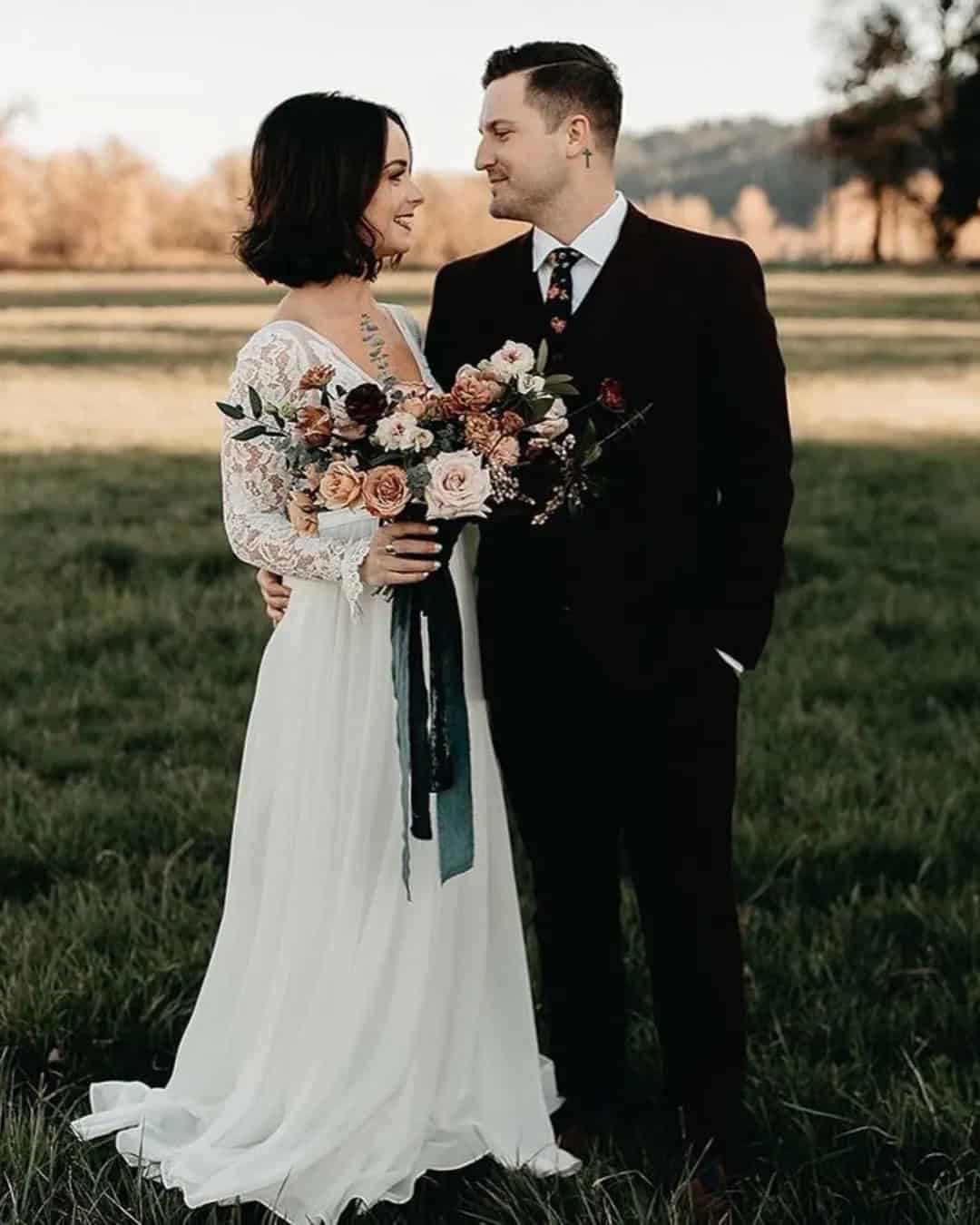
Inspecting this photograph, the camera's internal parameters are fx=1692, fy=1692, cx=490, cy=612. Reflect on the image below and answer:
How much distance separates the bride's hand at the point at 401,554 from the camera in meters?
3.26

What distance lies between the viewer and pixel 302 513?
3383mm

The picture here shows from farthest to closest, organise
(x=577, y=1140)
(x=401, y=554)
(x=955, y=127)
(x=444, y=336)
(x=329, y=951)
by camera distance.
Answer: (x=955, y=127) < (x=577, y=1140) < (x=444, y=336) < (x=329, y=951) < (x=401, y=554)

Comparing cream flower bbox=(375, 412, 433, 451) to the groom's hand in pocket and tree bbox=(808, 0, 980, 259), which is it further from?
tree bbox=(808, 0, 980, 259)

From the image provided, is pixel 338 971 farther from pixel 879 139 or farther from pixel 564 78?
pixel 879 139

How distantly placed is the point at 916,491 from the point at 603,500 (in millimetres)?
9776

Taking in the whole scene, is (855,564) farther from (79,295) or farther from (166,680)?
(79,295)

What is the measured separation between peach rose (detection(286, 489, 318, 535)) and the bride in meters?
0.01

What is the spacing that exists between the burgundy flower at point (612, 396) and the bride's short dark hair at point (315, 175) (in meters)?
0.66

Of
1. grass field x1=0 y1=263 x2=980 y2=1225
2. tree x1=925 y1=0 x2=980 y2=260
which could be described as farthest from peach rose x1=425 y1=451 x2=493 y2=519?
tree x1=925 y1=0 x2=980 y2=260

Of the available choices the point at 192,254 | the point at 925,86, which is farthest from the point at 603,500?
the point at 192,254

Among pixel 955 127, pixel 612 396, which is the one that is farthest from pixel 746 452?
pixel 955 127

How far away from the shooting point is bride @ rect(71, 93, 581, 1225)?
3.50m

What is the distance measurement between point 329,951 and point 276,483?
3.37 feet

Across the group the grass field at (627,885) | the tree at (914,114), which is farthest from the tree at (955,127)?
the grass field at (627,885)
